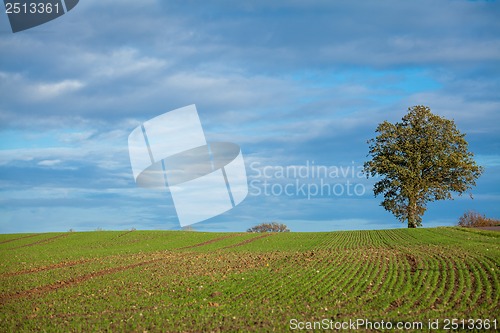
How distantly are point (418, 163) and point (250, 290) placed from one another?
44859mm

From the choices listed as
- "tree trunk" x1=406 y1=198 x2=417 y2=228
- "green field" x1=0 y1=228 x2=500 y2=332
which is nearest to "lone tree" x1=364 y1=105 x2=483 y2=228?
"tree trunk" x1=406 y1=198 x2=417 y2=228

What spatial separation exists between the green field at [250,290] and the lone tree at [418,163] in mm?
24220

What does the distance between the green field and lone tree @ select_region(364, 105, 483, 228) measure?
79.5 ft

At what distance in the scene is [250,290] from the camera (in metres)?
22.1

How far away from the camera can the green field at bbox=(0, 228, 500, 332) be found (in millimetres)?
17000

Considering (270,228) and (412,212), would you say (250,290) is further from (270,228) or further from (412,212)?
(270,228)

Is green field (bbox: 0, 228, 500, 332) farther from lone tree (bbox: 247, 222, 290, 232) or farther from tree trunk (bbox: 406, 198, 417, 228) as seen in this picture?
lone tree (bbox: 247, 222, 290, 232)

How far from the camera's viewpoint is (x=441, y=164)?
2425 inches

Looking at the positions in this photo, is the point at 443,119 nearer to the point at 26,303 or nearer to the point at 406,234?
the point at 406,234

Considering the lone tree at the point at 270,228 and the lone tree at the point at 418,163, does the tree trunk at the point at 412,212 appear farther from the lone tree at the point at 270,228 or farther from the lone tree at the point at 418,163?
the lone tree at the point at 270,228

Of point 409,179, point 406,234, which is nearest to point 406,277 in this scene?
point 406,234

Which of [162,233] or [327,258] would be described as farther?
[162,233]

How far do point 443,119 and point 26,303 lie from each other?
54589 millimetres

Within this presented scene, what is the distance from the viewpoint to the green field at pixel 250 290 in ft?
55.8
